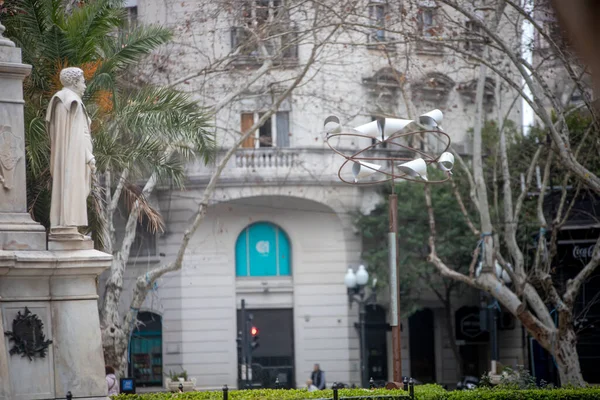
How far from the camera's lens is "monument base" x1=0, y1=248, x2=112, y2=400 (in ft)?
26.6

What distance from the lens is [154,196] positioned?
92.4 ft

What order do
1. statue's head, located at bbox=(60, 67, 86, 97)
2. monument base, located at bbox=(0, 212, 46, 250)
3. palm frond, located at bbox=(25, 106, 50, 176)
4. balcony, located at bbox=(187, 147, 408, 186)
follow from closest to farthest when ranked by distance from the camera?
monument base, located at bbox=(0, 212, 46, 250)
statue's head, located at bbox=(60, 67, 86, 97)
palm frond, located at bbox=(25, 106, 50, 176)
balcony, located at bbox=(187, 147, 408, 186)

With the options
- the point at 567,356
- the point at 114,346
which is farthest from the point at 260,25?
the point at 567,356

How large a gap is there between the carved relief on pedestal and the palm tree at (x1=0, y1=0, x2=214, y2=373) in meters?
3.18

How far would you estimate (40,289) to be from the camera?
327 inches

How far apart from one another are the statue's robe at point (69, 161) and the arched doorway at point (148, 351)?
67.2 ft

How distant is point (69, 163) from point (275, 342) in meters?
20.9

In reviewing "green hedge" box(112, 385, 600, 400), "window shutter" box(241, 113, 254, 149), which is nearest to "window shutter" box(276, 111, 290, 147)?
"window shutter" box(241, 113, 254, 149)

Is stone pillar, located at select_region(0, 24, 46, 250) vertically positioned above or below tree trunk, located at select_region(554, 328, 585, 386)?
above

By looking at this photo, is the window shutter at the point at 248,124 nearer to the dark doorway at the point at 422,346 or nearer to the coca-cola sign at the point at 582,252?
the dark doorway at the point at 422,346

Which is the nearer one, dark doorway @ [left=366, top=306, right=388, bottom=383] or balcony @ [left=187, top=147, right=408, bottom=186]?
balcony @ [left=187, top=147, right=408, bottom=186]

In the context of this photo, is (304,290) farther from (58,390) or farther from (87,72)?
(58,390)

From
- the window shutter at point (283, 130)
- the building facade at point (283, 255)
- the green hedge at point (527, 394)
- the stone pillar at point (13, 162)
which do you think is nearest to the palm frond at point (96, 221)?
the stone pillar at point (13, 162)

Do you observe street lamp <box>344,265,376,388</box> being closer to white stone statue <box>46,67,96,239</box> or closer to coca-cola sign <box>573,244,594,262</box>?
coca-cola sign <box>573,244,594,262</box>
